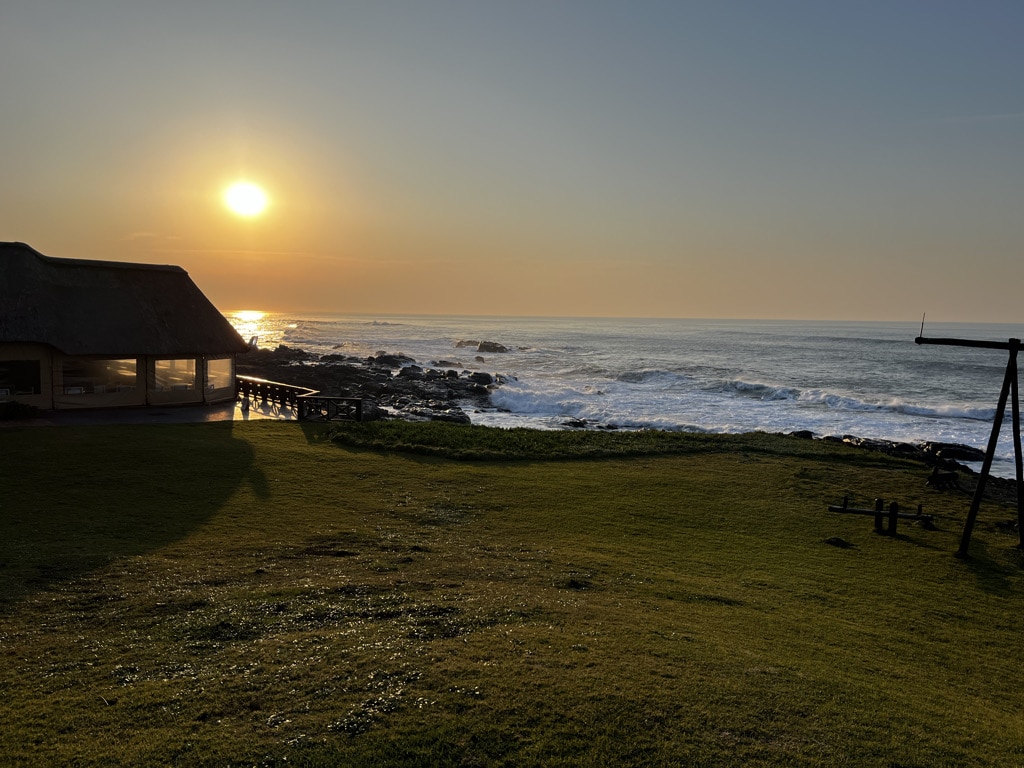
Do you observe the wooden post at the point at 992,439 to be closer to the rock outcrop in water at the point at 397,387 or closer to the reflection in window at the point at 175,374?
the rock outcrop in water at the point at 397,387

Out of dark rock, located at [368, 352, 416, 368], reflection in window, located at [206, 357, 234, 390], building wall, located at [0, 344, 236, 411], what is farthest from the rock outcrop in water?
dark rock, located at [368, 352, 416, 368]

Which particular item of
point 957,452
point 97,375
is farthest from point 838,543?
point 97,375

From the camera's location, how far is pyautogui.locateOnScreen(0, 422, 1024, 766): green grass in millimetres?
6008

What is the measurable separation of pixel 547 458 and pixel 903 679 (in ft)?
49.3

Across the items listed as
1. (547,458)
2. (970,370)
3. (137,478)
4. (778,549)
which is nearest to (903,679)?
(778,549)

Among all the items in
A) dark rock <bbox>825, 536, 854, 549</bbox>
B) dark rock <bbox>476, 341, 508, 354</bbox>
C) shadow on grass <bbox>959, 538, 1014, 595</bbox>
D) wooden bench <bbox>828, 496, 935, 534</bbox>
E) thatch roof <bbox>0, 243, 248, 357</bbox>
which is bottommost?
dark rock <bbox>476, 341, 508, 354</bbox>

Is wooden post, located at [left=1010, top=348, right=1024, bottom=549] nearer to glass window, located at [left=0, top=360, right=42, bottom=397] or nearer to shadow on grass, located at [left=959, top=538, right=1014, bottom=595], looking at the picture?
shadow on grass, located at [left=959, top=538, right=1014, bottom=595]

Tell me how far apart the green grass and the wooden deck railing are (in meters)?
8.45

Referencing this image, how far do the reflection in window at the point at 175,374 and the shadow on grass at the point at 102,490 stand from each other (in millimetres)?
5244

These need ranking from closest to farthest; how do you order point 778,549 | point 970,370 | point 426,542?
point 426,542
point 778,549
point 970,370

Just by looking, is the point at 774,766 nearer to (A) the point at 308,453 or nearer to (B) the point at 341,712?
(B) the point at 341,712

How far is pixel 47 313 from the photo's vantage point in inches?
997

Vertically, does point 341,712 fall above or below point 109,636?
above

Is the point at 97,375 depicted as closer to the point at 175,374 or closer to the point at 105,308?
the point at 105,308
